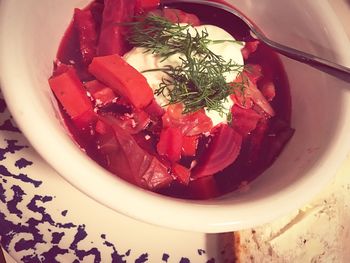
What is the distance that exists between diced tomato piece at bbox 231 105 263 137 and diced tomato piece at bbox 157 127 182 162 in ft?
0.94

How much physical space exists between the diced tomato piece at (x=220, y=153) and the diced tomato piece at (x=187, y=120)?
0.21 ft

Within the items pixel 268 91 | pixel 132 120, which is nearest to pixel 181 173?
pixel 132 120

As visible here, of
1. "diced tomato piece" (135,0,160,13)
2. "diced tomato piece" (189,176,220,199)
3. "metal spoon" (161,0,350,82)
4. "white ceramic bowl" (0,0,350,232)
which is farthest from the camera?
"diced tomato piece" (135,0,160,13)

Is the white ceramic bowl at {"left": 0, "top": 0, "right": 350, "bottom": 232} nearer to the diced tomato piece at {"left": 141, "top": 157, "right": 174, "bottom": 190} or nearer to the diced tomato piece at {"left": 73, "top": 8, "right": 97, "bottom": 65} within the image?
the diced tomato piece at {"left": 73, "top": 8, "right": 97, "bottom": 65}

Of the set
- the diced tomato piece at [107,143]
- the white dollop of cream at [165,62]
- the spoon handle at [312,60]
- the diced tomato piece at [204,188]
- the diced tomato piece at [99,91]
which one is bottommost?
the diced tomato piece at [204,188]

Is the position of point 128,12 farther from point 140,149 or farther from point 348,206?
point 348,206

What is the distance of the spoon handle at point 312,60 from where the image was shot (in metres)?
1.89

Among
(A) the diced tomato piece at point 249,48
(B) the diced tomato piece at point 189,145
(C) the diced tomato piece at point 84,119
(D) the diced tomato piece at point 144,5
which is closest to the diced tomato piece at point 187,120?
(B) the diced tomato piece at point 189,145

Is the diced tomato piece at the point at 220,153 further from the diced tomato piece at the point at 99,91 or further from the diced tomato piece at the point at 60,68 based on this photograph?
the diced tomato piece at the point at 60,68

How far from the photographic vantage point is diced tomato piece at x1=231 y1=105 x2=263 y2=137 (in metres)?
2.01

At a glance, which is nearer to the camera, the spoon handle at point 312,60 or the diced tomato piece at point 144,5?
the spoon handle at point 312,60

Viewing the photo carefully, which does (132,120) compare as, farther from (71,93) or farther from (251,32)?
(251,32)

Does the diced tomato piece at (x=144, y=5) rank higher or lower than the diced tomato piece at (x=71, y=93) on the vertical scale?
higher

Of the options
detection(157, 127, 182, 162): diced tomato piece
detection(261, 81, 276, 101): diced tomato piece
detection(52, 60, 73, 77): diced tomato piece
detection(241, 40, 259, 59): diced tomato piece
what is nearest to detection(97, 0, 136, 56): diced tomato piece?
detection(52, 60, 73, 77): diced tomato piece
